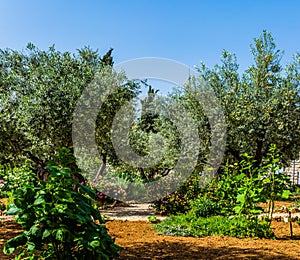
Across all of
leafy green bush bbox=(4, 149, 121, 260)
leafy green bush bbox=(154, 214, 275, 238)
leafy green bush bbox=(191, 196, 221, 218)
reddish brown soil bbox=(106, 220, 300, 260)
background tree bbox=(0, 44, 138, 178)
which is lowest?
reddish brown soil bbox=(106, 220, 300, 260)

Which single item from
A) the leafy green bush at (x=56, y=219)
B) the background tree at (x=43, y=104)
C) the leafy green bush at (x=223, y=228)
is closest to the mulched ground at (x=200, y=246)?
the leafy green bush at (x=223, y=228)

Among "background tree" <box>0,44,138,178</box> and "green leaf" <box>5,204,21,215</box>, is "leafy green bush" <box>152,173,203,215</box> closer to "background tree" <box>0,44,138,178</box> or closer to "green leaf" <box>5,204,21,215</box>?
"background tree" <box>0,44,138,178</box>

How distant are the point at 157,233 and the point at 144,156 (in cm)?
959

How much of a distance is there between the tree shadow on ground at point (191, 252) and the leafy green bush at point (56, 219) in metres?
1.56

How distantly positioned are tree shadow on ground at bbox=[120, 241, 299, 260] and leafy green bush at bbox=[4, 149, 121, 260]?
156cm

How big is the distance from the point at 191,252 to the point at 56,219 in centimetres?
247

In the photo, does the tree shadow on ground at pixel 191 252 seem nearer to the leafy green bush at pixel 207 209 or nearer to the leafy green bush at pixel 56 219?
the leafy green bush at pixel 56 219

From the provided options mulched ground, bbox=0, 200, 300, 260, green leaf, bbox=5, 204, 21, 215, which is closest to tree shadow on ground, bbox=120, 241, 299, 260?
mulched ground, bbox=0, 200, 300, 260

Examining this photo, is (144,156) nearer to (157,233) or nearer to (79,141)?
(79,141)

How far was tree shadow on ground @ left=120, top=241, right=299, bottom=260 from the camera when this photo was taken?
181 inches

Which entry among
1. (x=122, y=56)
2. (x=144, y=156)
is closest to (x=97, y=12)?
(x=122, y=56)

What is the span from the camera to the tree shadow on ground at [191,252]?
4590mm

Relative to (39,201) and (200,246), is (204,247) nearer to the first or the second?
(200,246)

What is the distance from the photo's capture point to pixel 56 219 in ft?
10.2
